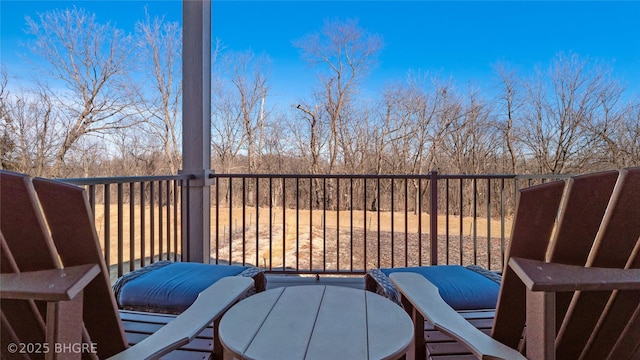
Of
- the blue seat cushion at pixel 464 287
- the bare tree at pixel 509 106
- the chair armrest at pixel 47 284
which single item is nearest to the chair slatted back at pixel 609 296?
the blue seat cushion at pixel 464 287

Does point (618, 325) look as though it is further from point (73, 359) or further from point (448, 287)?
point (73, 359)

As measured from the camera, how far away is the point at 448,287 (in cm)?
174

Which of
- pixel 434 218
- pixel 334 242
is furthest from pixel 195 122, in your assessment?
pixel 334 242

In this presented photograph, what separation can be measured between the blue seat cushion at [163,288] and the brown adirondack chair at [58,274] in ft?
2.57

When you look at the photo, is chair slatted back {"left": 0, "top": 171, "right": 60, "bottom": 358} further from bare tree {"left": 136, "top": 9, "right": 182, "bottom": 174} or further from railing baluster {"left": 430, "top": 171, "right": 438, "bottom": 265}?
bare tree {"left": 136, "top": 9, "right": 182, "bottom": 174}

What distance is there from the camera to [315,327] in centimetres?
108

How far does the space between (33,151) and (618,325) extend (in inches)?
406

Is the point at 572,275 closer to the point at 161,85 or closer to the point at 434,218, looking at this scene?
the point at 434,218

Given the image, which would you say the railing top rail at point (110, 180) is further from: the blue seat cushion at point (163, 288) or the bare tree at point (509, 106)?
the bare tree at point (509, 106)

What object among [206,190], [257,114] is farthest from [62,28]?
[206,190]

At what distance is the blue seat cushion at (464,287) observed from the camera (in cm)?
162

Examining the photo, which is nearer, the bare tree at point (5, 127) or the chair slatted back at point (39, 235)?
the chair slatted back at point (39, 235)

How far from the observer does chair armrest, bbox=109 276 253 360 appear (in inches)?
35.6

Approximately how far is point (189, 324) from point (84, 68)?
1055cm
